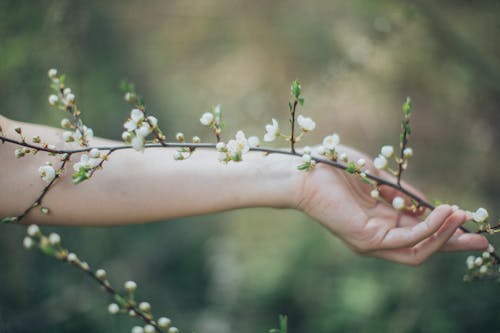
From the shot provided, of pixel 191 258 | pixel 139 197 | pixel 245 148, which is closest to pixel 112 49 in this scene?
pixel 191 258

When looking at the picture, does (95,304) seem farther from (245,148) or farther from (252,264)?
(245,148)

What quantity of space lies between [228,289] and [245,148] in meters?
2.31

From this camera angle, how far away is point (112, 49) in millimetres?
4629

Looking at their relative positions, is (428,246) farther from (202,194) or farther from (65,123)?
(65,123)

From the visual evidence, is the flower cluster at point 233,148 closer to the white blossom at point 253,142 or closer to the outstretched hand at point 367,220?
the white blossom at point 253,142

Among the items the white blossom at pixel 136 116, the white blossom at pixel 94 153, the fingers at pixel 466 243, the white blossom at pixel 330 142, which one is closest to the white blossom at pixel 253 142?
the white blossom at pixel 330 142

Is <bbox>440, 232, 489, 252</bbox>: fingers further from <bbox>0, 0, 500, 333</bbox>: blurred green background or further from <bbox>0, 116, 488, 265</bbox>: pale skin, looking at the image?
<bbox>0, 0, 500, 333</bbox>: blurred green background

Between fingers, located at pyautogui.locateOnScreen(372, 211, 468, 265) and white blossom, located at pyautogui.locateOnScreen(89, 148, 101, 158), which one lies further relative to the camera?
fingers, located at pyautogui.locateOnScreen(372, 211, 468, 265)

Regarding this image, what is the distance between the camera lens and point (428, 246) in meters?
1.44

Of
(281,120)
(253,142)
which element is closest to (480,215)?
(253,142)

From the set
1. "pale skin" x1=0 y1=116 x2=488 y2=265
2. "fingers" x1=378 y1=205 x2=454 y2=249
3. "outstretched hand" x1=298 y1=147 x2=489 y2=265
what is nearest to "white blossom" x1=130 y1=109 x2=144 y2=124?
"pale skin" x1=0 y1=116 x2=488 y2=265

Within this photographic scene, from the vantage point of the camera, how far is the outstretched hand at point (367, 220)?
1410 millimetres

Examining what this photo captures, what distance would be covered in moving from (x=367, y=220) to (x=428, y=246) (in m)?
0.21

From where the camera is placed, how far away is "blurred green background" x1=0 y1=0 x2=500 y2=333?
264cm
